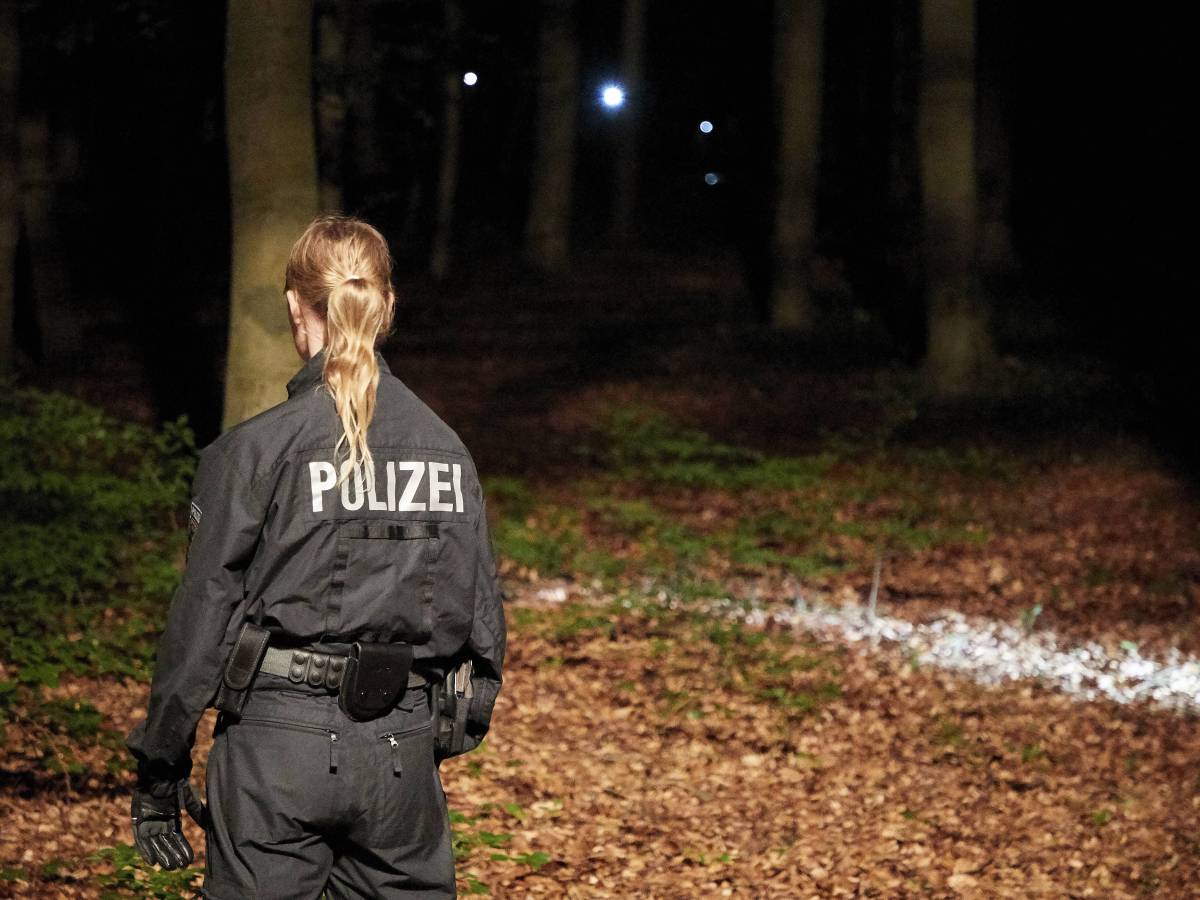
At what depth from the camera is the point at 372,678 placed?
132 inches

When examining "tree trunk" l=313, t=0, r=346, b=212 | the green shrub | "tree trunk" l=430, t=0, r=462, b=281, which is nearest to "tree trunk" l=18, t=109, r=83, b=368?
"tree trunk" l=313, t=0, r=346, b=212

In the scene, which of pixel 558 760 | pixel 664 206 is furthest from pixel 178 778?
pixel 664 206

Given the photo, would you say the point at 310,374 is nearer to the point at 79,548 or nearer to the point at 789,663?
the point at 789,663

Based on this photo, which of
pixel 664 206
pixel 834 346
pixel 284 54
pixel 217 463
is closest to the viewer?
pixel 217 463

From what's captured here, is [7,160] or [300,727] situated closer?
[300,727]

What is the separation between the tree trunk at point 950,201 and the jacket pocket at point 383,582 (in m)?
14.7

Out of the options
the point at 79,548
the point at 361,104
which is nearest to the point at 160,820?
the point at 79,548

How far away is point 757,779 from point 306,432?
4774 millimetres

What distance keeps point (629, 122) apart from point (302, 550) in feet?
107

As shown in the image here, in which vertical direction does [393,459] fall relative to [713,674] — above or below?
above

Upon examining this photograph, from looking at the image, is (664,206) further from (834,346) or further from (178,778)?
(178,778)

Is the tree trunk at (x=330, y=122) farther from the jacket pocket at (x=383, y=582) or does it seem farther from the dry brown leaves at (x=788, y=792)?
the jacket pocket at (x=383, y=582)

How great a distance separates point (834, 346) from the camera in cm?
2139

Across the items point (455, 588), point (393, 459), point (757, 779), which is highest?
point (393, 459)
